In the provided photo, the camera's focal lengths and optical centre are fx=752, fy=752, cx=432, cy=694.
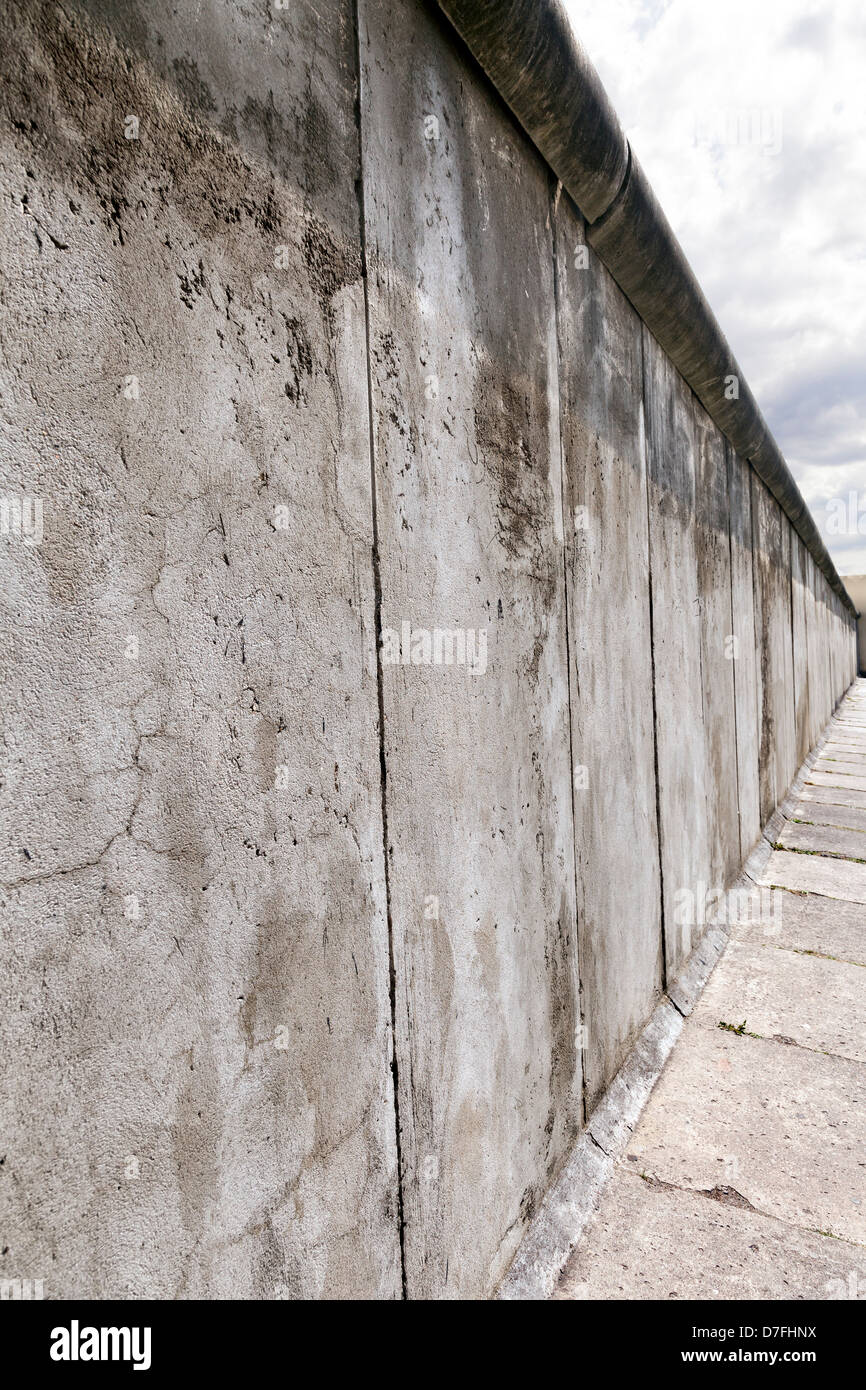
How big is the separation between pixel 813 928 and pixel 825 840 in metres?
2.33

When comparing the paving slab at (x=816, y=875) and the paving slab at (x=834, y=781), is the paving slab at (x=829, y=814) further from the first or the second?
the paving slab at (x=816, y=875)

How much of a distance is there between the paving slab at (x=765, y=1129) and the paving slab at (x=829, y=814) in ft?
14.8

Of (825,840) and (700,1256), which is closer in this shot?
(700,1256)

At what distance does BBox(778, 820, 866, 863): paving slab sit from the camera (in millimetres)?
5988

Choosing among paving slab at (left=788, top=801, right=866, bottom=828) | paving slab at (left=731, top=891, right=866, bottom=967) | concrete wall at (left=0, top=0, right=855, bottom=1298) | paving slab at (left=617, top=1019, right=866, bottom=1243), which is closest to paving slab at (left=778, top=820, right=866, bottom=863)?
paving slab at (left=788, top=801, right=866, bottom=828)

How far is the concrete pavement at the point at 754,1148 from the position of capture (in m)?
1.97

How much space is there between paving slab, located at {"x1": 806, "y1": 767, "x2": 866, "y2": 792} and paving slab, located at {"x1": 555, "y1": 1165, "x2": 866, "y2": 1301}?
7.63 meters

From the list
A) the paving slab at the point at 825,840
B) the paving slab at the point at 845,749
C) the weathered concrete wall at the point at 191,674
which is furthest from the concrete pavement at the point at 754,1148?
the paving slab at the point at 845,749

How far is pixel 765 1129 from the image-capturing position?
2.55 metres

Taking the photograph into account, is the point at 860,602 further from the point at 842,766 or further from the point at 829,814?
the point at 829,814

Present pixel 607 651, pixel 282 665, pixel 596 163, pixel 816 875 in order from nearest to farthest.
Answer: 1. pixel 282 665
2. pixel 596 163
3. pixel 607 651
4. pixel 816 875

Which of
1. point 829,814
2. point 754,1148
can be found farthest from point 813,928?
point 829,814

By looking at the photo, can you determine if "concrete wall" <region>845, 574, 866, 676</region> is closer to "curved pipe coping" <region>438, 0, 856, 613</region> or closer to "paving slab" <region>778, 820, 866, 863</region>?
"paving slab" <region>778, 820, 866, 863</region>

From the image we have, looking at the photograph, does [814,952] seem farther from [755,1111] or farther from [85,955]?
[85,955]
